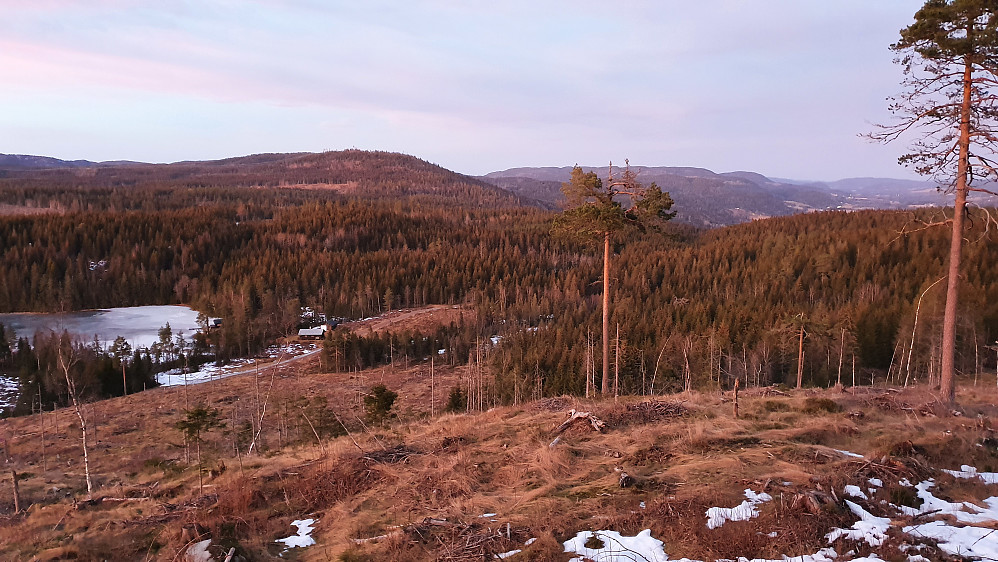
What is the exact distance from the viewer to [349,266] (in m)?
124

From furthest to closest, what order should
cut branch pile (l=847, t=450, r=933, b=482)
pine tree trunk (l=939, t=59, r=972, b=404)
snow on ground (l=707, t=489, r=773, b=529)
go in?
pine tree trunk (l=939, t=59, r=972, b=404)
cut branch pile (l=847, t=450, r=933, b=482)
snow on ground (l=707, t=489, r=773, b=529)

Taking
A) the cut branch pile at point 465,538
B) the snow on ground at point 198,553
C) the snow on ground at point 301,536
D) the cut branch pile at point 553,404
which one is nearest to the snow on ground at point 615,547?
the cut branch pile at point 465,538

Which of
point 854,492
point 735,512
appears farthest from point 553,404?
point 854,492

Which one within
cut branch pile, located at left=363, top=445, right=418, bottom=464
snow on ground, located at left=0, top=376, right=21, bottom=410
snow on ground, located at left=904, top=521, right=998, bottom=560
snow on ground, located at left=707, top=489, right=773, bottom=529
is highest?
snow on ground, located at left=904, top=521, right=998, bottom=560

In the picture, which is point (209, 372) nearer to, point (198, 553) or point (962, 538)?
point (198, 553)

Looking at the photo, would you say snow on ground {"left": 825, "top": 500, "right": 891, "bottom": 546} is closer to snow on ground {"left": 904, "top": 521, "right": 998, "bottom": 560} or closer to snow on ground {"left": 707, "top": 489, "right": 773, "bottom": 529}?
snow on ground {"left": 904, "top": 521, "right": 998, "bottom": 560}

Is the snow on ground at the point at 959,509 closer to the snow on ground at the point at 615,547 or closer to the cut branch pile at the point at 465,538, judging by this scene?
the snow on ground at the point at 615,547

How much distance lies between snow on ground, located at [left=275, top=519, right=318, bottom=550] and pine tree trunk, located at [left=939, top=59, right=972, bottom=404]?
15.5 metres

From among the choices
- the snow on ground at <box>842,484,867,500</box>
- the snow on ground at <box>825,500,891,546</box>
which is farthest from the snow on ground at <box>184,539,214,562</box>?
the snow on ground at <box>842,484,867,500</box>

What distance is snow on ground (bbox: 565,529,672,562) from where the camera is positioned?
22.5 feet

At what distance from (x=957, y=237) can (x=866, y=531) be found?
1026 cm

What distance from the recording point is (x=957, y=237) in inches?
527

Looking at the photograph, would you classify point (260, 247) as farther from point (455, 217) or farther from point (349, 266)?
point (455, 217)

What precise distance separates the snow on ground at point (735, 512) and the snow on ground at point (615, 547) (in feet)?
2.98
